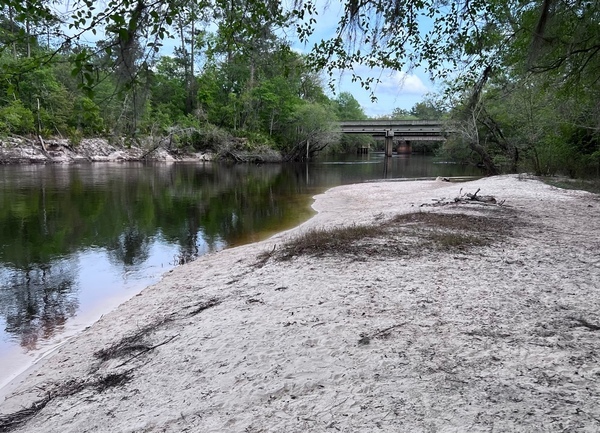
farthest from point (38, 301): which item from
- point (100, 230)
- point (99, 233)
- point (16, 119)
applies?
point (16, 119)

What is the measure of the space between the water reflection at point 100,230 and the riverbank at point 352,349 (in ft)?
5.82

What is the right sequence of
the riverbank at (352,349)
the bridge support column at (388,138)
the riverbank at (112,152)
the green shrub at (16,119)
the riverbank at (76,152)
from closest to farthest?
the riverbank at (352,349) < the green shrub at (16,119) < the riverbank at (76,152) < the riverbank at (112,152) < the bridge support column at (388,138)

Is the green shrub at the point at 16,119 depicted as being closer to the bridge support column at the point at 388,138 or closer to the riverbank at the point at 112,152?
the riverbank at the point at 112,152

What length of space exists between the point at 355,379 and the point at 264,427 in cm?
91

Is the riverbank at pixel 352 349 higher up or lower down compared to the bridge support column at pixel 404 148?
lower down

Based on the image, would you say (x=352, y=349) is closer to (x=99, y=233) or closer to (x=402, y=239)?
(x=402, y=239)

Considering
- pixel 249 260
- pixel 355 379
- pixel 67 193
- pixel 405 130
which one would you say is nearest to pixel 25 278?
pixel 249 260

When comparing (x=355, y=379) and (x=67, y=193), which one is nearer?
(x=355, y=379)

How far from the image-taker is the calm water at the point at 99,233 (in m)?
7.84

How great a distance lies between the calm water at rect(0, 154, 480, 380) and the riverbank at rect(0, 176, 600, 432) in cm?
144

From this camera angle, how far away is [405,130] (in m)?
A: 66.3

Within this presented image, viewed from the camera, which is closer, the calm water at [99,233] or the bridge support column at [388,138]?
the calm water at [99,233]

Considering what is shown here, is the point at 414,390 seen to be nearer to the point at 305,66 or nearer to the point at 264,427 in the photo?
the point at 264,427

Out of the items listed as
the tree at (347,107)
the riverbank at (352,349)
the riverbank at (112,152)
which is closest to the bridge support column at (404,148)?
the tree at (347,107)
